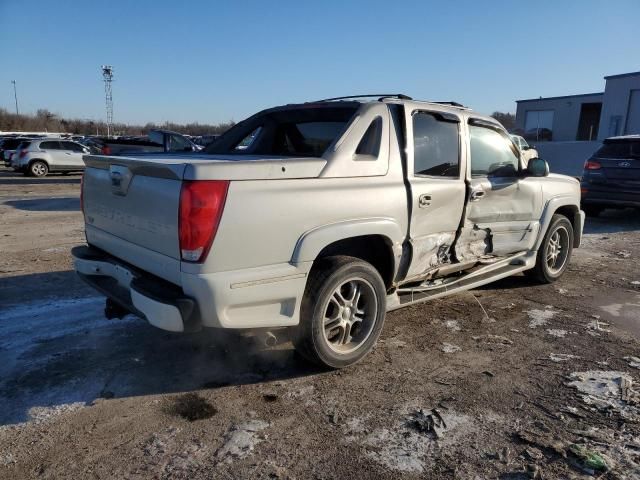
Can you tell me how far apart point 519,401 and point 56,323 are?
3.72m

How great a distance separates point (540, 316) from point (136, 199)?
12.5ft

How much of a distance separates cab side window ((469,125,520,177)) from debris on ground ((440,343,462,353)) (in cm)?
153

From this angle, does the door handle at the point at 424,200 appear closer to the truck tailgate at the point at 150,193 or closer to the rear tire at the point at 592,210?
the truck tailgate at the point at 150,193

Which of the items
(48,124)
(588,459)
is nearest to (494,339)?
(588,459)

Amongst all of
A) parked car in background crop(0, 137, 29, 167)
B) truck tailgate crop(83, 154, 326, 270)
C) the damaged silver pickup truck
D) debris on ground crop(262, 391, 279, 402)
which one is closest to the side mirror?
the damaged silver pickup truck

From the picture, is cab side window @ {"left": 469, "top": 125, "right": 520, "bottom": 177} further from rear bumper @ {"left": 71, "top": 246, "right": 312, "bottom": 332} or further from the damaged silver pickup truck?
rear bumper @ {"left": 71, "top": 246, "right": 312, "bottom": 332}

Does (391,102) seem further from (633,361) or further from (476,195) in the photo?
(633,361)

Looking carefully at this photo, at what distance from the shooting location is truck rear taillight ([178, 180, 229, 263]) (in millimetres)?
2793

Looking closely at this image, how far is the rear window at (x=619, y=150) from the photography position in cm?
957

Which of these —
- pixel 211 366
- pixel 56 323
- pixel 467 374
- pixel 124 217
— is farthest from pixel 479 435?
pixel 56 323

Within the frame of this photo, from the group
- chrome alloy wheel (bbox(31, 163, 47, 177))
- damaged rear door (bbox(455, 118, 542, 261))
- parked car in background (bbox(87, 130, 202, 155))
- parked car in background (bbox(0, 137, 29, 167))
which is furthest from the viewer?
parked car in background (bbox(0, 137, 29, 167))

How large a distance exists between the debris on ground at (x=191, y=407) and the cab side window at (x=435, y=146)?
2.24 metres

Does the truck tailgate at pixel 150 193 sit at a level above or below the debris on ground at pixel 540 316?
above

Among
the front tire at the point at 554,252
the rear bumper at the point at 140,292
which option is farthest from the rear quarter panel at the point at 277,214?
the front tire at the point at 554,252
